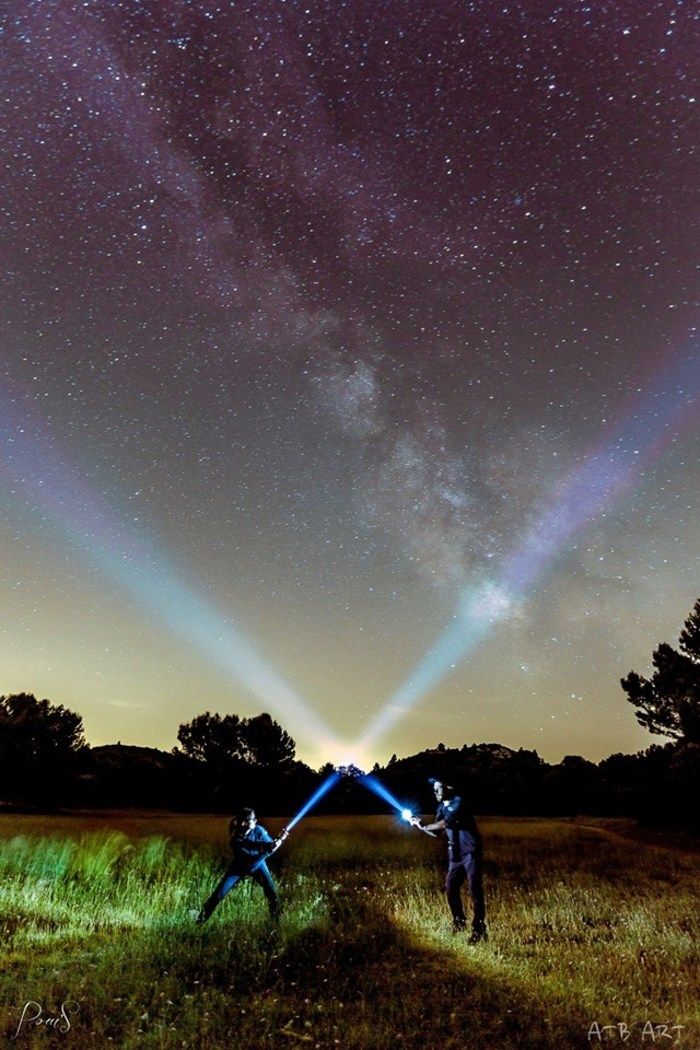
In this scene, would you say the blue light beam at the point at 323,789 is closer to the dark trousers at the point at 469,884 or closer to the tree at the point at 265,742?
the tree at the point at 265,742

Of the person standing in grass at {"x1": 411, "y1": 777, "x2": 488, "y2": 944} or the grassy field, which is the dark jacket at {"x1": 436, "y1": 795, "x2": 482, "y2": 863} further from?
the grassy field

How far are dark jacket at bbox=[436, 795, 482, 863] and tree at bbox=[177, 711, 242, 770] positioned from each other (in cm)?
5608

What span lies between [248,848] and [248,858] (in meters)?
0.14

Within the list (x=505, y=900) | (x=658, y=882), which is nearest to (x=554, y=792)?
(x=658, y=882)

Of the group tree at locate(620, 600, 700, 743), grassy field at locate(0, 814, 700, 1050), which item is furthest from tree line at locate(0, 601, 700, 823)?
grassy field at locate(0, 814, 700, 1050)

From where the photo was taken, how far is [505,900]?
14.0m

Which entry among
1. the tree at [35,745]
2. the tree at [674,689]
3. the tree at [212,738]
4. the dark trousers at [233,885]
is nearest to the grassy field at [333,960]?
the dark trousers at [233,885]

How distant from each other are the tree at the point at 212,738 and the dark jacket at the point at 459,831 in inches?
2208

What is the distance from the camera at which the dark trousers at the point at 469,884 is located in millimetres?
10305

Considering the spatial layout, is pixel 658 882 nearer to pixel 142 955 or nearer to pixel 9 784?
pixel 142 955

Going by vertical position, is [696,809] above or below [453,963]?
above

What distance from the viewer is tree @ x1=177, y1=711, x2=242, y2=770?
2522 inches

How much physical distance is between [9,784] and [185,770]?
52.8ft

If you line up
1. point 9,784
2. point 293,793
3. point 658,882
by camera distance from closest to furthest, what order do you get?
point 658,882
point 9,784
point 293,793
